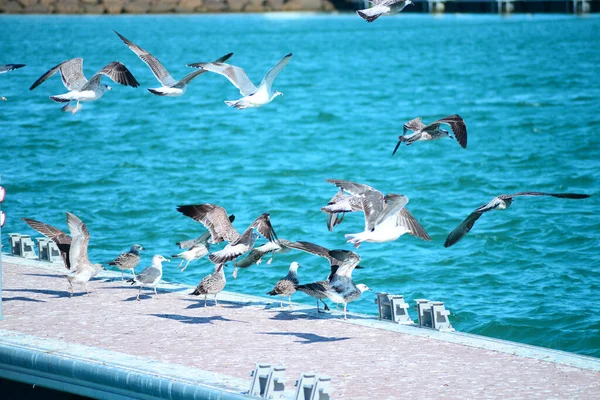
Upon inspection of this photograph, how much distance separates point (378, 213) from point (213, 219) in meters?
2.29

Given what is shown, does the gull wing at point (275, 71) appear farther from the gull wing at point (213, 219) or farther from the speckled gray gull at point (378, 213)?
the speckled gray gull at point (378, 213)

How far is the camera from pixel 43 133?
141ft

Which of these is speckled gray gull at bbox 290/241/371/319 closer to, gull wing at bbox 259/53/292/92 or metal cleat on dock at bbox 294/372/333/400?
gull wing at bbox 259/53/292/92

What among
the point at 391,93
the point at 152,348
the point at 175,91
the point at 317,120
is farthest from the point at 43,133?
the point at 152,348

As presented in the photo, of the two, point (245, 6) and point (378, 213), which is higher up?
point (378, 213)

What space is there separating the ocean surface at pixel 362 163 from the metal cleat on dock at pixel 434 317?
4.37 m

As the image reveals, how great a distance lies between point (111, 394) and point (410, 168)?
25.8 m

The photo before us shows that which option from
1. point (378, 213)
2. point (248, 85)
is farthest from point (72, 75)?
point (378, 213)

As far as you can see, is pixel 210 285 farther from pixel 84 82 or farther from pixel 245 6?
pixel 245 6

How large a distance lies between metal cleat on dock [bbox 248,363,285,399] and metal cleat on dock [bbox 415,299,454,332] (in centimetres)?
281

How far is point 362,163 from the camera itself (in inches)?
1448

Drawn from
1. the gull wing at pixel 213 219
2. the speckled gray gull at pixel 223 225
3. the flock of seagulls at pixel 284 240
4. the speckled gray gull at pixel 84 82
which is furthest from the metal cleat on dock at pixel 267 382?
the speckled gray gull at pixel 84 82

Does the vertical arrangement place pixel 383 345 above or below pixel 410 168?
above

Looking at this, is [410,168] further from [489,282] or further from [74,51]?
[74,51]
